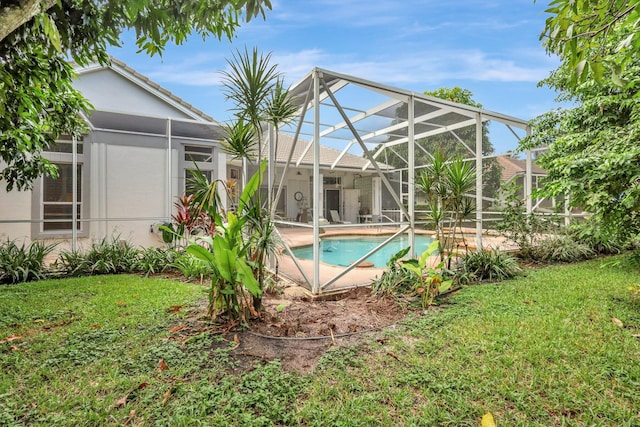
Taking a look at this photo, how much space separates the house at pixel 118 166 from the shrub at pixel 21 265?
1807mm

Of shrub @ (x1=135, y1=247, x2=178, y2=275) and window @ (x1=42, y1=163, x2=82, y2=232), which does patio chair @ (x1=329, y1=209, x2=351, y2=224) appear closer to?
shrub @ (x1=135, y1=247, x2=178, y2=275)

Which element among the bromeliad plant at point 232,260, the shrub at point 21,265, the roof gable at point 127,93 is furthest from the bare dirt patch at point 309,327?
the roof gable at point 127,93

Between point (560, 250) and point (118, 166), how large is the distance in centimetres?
1144

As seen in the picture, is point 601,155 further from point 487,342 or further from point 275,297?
point 275,297

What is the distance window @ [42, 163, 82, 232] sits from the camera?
810 cm

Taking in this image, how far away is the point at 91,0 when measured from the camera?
2.82 m

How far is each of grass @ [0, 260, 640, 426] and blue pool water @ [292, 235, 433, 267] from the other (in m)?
5.19

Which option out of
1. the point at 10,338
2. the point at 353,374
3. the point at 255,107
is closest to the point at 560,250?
the point at 353,374

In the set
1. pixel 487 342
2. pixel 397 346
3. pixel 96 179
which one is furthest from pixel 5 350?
pixel 96 179

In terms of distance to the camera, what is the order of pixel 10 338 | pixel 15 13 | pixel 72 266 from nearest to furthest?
pixel 15 13
pixel 10 338
pixel 72 266

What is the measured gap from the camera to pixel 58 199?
8266 millimetres

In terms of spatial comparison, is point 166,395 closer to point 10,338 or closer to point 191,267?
point 10,338

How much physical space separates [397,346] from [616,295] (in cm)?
368

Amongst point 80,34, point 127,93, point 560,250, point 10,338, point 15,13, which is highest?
point 127,93
